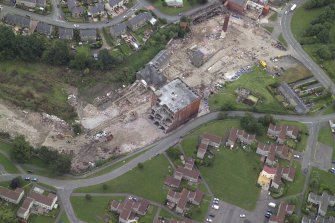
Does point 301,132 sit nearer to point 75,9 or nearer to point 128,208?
point 128,208

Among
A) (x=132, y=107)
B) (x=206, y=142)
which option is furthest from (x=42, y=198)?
(x=206, y=142)

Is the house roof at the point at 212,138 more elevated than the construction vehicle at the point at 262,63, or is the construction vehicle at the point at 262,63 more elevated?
the construction vehicle at the point at 262,63

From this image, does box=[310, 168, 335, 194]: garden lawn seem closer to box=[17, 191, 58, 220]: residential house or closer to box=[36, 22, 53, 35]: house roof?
box=[17, 191, 58, 220]: residential house

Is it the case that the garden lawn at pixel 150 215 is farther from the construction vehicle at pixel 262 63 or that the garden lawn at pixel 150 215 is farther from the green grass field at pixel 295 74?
the construction vehicle at pixel 262 63

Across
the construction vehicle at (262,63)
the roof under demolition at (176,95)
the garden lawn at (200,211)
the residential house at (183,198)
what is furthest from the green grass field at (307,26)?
the residential house at (183,198)

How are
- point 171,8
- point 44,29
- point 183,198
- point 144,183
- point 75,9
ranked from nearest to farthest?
point 183,198, point 144,183, point 44,29, point 75,9, point 171,8

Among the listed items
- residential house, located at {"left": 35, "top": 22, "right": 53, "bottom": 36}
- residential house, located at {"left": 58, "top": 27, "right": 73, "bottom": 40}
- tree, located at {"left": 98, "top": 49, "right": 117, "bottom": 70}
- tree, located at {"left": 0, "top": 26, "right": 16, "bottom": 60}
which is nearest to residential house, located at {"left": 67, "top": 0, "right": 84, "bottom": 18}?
residential house, located at {"left": 58, "top": 27, "right": 73, "bottom": 40}

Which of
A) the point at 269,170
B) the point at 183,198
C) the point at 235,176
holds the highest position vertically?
the point at 269,170
